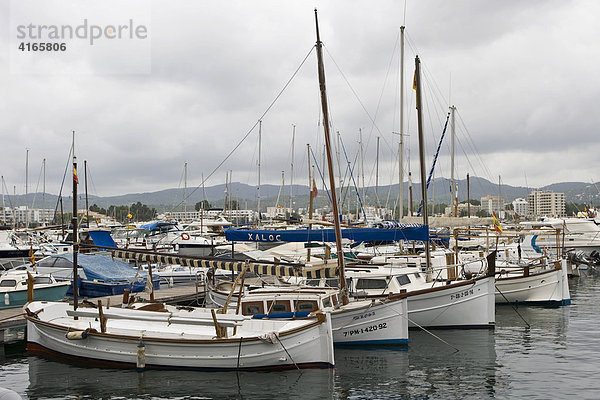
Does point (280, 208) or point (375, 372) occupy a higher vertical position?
point (280, 208)

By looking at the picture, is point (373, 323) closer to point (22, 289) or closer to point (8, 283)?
point (22, 289)

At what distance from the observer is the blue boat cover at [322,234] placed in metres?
25.2

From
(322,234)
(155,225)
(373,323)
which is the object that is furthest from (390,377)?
(155,225)

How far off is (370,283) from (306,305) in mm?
5549

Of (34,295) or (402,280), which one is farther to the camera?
(34,295)

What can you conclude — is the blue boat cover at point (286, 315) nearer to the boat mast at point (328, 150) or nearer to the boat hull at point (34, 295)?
the boat mast at point (328, 150)

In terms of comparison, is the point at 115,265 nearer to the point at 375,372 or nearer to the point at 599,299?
the point at 375,372

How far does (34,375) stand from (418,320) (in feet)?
50.1

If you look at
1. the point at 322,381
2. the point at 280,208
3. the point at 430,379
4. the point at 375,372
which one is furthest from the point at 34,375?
the point at 280,208

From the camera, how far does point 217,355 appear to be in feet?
58.2

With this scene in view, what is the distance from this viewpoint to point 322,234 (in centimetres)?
2528

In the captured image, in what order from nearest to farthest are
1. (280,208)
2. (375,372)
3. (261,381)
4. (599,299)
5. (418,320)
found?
(261,381) → (375,372) → (418,320) → (599,299) → (280,208)

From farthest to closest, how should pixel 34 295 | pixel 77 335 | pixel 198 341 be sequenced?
pixel 34 295 → pixel 77 335 → pixel 198 341

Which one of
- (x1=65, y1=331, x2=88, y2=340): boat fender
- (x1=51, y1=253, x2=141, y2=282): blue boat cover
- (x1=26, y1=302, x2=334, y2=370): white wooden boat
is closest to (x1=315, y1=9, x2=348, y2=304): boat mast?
(x1=26, y1=302, x2=334, y2=370): white wooden boat
